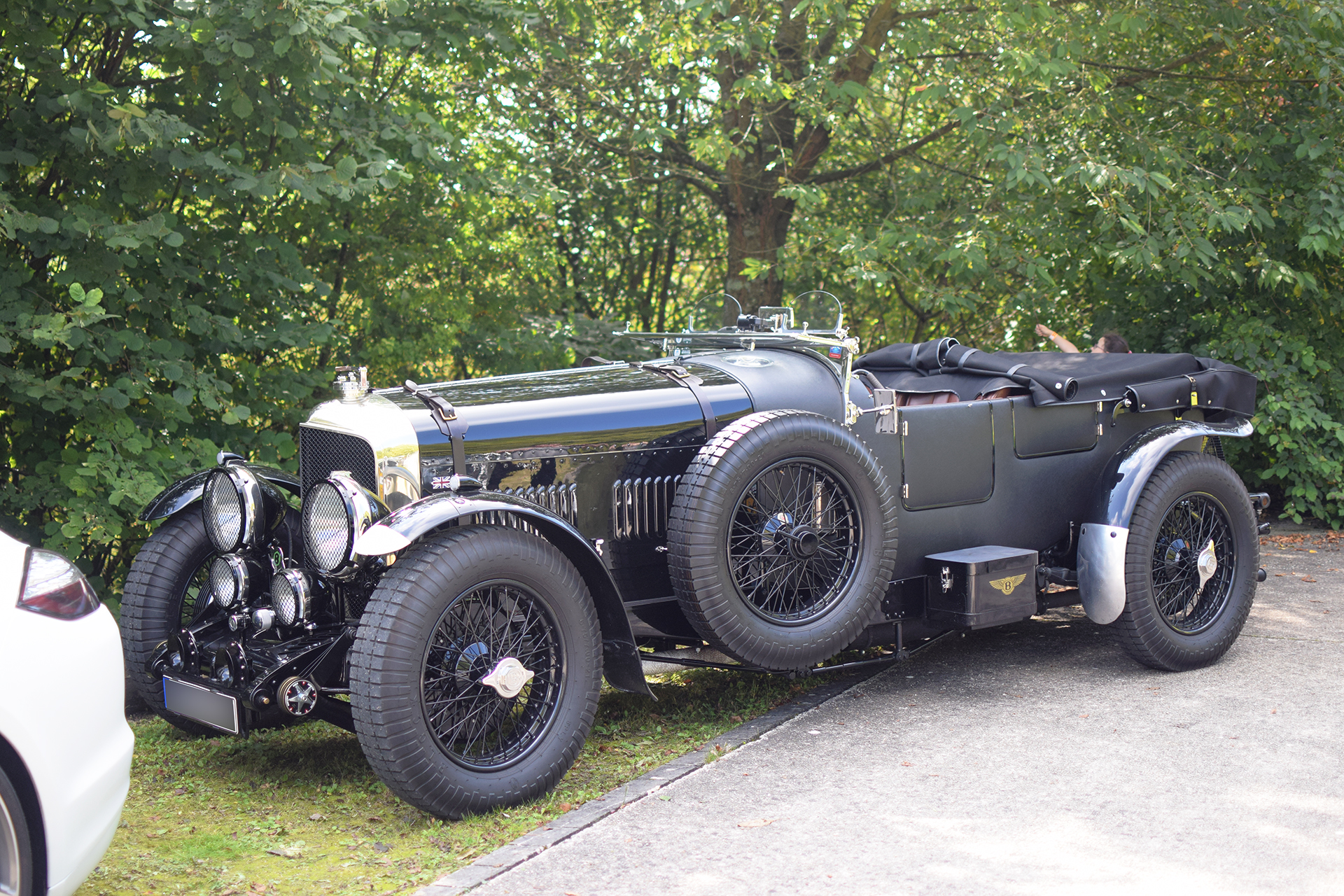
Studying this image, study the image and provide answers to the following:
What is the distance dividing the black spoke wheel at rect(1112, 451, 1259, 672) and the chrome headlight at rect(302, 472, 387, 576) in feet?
10.5

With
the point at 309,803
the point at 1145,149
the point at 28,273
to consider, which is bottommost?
the point at 309,803

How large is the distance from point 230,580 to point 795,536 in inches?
82.9

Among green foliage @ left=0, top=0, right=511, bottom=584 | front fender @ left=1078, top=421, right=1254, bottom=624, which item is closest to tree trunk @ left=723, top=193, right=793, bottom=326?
green foliage @ left=0, top=0, right=511, bottom=584

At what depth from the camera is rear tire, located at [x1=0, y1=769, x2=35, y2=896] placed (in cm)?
256

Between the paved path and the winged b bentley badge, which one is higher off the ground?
the winged b bentley badge

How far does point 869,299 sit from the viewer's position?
11867 millimetres

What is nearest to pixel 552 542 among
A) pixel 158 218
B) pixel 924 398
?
pixel 924 398

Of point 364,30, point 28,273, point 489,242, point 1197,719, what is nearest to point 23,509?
point 28,273

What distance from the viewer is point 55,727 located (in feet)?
8.84

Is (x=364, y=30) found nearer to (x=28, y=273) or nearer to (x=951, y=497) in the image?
(x=28, y=273)

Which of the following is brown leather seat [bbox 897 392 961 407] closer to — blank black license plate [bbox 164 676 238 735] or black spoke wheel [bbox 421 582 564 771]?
black spoke wheel [bbox 421 582 564 771]

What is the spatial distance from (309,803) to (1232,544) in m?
4.22

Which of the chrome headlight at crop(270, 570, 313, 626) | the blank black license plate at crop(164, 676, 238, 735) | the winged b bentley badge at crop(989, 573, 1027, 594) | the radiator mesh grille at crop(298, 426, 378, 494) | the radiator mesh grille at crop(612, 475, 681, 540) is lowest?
the blank black license plate at crop(164, 676, 238, 735)

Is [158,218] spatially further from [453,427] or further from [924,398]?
[924,398]
